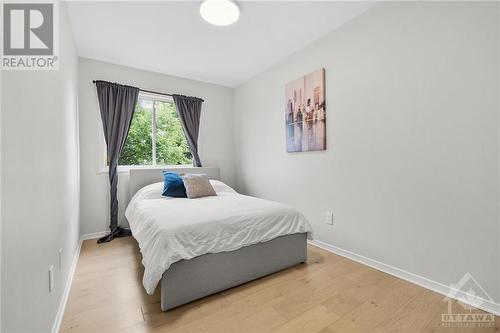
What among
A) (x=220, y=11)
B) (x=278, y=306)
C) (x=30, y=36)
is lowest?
(x=278, y=306)

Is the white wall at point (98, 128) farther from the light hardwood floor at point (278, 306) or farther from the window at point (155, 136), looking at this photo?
the light hardwood floor at point (278, 306)

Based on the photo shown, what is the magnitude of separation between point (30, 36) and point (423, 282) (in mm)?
3169

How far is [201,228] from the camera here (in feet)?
5.64

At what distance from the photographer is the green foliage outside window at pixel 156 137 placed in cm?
344

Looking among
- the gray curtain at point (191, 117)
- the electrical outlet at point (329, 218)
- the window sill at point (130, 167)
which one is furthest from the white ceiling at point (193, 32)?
the electrical outlet at point (329, 218)

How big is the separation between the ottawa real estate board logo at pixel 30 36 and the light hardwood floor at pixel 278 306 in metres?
1.54

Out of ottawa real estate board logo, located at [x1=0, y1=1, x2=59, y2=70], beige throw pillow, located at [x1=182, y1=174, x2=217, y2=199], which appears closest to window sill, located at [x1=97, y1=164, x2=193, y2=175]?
beige throw pillow, located at [x1=182, y1=174, x2=217, y2=199]

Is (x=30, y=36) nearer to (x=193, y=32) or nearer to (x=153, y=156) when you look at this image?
(x=193, y=32)

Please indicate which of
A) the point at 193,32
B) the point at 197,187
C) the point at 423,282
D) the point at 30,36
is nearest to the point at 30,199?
the point at 30,36

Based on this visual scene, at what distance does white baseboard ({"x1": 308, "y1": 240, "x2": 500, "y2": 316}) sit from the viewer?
4.97ft

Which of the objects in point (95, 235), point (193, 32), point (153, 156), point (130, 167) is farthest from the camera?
point (153, 156)

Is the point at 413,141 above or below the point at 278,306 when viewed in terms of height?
above

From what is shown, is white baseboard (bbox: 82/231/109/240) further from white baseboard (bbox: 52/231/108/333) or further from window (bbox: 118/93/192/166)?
window (bbox: 118/93/192/166)

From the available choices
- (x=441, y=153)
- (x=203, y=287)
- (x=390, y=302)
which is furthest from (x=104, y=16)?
(x=390, y=302)
